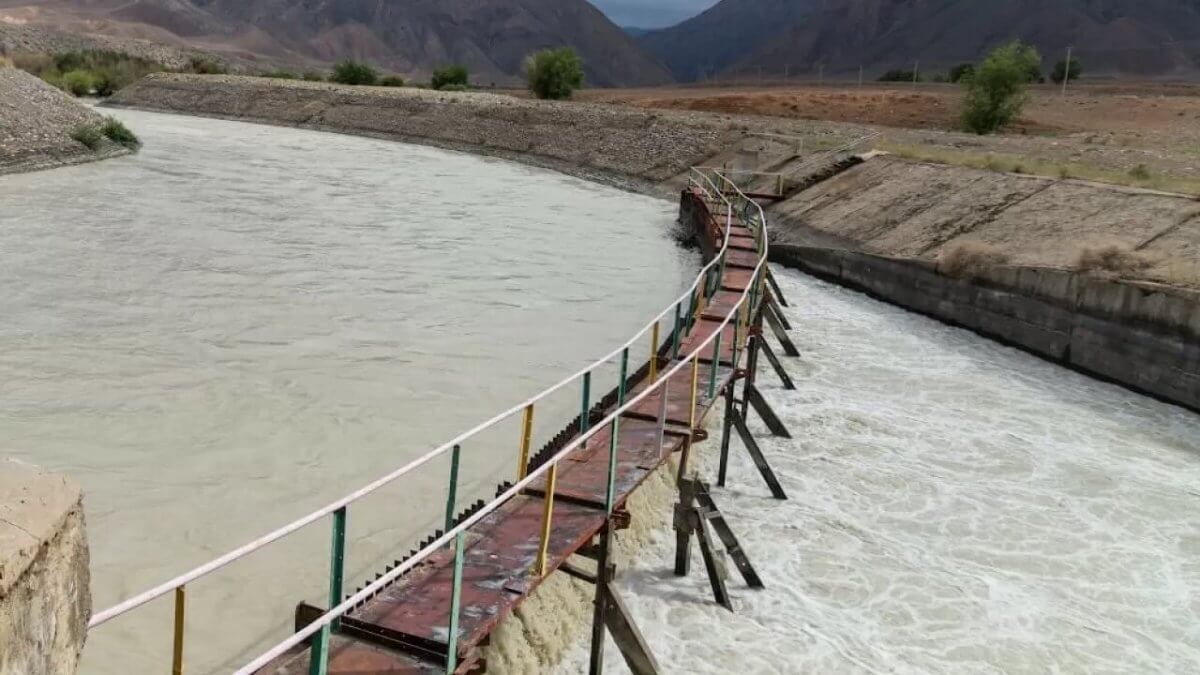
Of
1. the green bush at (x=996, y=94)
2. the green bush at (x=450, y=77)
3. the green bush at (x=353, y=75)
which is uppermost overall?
the green bush at (x=450, y=77)

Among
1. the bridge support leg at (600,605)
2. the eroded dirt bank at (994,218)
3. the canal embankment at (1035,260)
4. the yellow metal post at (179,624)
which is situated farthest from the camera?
the eroded dirt bank at (994,218)

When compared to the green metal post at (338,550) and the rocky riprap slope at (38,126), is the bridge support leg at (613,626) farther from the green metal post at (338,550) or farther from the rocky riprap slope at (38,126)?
the rocky riprap slope at (38,126)

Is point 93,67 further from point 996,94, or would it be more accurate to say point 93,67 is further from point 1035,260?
point 1035,260

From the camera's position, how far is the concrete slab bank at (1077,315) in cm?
1556

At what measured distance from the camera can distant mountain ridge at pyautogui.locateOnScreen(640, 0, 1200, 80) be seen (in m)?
116

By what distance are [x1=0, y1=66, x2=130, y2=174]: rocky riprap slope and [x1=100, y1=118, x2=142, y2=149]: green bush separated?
1.18ft

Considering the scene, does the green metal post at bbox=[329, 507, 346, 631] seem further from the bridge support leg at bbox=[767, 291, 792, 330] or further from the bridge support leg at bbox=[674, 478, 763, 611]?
the bridge support leg at bbox=[767, 291, 792, 330]

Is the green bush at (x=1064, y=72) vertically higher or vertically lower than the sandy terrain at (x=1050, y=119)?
higher

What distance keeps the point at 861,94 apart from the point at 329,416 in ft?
199

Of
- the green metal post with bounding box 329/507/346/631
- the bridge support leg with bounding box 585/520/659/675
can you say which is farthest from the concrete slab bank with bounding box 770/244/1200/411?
the green metal post with bounding box 329/507/346/631

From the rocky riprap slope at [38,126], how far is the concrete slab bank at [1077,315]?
29622 millimetres

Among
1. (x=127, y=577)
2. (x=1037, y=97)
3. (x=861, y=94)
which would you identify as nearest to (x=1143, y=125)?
(x=1037, y=97)

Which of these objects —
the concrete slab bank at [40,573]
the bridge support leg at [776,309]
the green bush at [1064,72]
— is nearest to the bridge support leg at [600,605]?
the concrete slab bank at [40,573]

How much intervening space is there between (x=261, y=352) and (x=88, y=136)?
1142 inches
